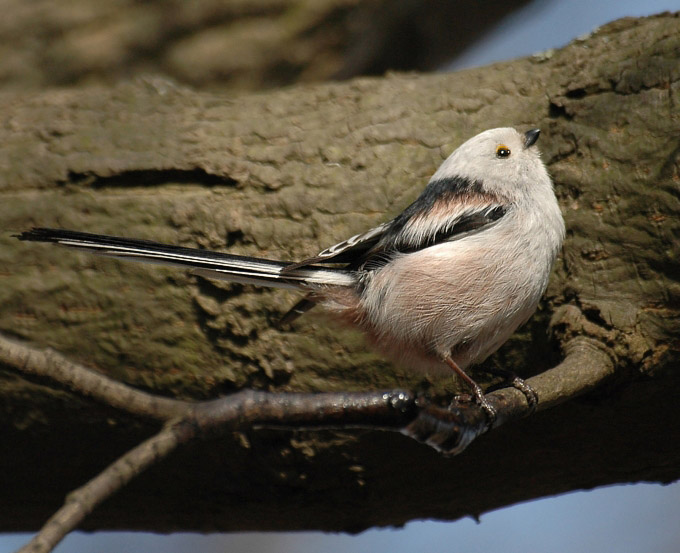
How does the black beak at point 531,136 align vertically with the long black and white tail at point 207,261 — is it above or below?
above

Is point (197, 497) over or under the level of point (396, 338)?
under

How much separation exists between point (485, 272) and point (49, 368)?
5.62ft

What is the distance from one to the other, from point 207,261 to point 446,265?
930 millimetres

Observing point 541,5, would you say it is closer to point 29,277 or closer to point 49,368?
point 29,277

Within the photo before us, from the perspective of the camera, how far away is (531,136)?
3252 mm

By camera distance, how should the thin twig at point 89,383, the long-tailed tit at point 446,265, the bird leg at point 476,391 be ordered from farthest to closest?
the long-tailed tit at point 446,265 < the bird leg at point 476,391 < the thin twig at point 89,383

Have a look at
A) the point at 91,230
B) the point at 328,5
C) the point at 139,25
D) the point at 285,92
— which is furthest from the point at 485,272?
the point at 139,25

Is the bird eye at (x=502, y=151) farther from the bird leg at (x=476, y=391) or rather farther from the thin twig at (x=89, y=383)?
the thin twig at (x=89, y=383)

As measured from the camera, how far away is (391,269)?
3.15 m

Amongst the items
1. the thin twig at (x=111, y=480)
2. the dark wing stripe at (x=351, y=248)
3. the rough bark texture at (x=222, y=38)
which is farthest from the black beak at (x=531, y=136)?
the rough bark texture at (x=222, y=38)

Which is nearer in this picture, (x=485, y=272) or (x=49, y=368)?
(x=49, y=368)

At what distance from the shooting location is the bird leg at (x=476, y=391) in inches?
91.7

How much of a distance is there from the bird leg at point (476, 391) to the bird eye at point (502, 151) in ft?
3.13

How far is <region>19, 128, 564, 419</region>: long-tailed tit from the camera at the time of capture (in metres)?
2.93
